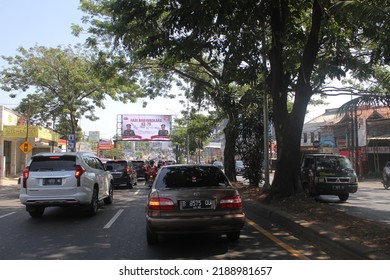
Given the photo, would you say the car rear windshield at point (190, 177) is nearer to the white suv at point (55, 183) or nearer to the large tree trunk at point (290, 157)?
the white suv at point (55, 183)

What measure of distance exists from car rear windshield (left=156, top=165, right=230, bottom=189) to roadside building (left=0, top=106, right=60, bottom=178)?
23620 mm

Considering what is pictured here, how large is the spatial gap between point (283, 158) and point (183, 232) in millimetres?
6532

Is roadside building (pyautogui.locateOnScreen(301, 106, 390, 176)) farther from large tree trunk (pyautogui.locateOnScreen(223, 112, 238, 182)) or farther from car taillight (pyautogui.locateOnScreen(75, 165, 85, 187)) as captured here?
car taillight (pyautogui.locateOnScreen(75, 165, 85, 187))

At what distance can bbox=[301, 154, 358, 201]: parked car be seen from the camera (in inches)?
629

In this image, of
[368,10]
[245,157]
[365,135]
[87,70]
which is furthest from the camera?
[365,135]

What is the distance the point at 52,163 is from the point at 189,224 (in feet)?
19.4

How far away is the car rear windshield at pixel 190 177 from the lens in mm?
7844

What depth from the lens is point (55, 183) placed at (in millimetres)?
11383

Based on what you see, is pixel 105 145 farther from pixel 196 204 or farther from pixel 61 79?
pixel 196 204

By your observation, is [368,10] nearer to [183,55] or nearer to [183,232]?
[183,232]

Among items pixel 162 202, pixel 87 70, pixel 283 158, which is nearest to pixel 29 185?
pixel 162 202

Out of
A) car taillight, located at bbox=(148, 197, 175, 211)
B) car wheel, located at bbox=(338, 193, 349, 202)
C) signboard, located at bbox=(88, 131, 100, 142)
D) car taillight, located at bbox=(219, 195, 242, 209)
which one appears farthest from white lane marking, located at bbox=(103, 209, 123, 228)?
signboard, located at bbox=(88, 131, 100, 142)

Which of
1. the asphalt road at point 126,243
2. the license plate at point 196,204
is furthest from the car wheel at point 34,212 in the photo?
the license plate at point 196,204

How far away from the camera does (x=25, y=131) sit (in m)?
34.3
